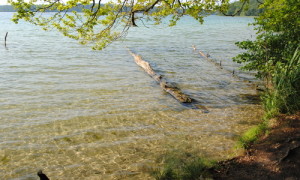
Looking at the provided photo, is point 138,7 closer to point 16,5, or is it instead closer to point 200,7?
point 200,7

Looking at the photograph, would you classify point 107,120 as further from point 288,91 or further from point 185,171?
point 288,91

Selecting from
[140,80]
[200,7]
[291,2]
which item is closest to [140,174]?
[200,7]

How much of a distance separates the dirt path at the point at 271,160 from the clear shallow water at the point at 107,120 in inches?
41.8

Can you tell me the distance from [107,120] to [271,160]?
17.9 ft

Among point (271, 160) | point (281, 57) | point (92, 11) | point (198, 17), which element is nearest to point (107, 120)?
point (92, 11)

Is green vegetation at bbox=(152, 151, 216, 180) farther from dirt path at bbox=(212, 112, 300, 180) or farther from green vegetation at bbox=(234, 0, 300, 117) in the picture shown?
green vegetation at bbox=(234, 0, 300, 117)

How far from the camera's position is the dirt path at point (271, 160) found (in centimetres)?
486

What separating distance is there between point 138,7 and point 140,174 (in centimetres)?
522

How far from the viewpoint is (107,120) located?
8.96 m

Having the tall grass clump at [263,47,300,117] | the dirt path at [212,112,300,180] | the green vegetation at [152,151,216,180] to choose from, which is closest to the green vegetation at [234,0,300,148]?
the tall grass clump at [263,47,300,117]

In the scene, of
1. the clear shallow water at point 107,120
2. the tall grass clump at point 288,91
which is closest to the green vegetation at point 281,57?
the tall grass clump at point 288,91

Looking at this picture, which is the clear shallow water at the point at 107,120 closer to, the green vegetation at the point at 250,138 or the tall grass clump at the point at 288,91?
the green vegetation at the point at 250,138

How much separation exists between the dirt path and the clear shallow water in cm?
106

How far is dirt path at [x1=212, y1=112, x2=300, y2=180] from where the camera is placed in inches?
192
